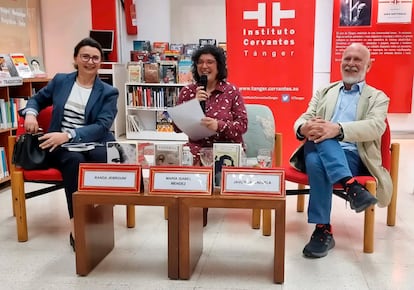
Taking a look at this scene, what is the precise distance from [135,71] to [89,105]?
336 centimetres

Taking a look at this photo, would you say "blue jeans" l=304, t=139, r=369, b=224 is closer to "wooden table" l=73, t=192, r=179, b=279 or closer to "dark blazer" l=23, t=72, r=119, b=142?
"wooden table" l=73, t=192, r=179, b=279

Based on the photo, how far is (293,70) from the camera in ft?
12.8

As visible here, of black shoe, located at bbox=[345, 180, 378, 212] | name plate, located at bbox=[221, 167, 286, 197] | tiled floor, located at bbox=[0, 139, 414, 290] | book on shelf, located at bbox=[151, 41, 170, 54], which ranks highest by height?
book on shelf, located at bbox=[151, 41, 170, 54]

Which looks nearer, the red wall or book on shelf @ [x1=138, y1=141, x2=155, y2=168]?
book on shelf @ [x1=138, y1=141, x2=155, y2=168]

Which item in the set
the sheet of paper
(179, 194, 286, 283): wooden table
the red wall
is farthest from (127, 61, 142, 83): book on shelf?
(179, 194, 286, 283): wooden table

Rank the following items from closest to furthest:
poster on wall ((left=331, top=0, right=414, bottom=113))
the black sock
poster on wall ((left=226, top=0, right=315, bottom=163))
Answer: the black sock → poster on wall ((left=226, top=0, right=315, bottom=163)) → poster on wall ((left=331, top=0, right=414, bottom=113))

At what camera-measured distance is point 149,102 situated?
6.15m

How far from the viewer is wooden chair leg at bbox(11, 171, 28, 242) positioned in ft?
8.62

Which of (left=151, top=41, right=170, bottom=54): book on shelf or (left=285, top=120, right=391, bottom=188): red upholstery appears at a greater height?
(left=151, top=41, right=170, bottom=54): book on shelf

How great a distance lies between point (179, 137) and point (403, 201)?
3.34 m

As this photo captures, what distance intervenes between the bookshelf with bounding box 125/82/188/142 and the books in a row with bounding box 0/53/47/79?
173cm

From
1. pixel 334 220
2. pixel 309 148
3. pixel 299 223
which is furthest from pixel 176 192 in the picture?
pixel 334 220

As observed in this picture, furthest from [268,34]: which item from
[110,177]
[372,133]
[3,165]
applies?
[3,165]

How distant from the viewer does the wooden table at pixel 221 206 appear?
2023 millimetres
